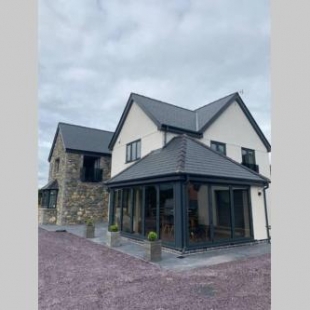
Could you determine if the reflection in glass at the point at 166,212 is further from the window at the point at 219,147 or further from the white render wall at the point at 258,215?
the window at the point at 219,147

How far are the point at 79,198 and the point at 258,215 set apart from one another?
13.5m

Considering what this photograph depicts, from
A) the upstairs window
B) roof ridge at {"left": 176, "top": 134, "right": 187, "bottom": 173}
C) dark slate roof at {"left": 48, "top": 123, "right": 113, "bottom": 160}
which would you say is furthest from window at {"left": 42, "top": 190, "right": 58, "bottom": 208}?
roof ridge at {"left": 176, "top": 134, "right": 187, "bottom": 173}

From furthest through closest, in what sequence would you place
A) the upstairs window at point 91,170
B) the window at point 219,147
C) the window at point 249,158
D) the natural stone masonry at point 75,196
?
the upstairs window at point 91,170 < the natural stone masonry at point 75,196 < the window at point 249,158 < the window at point 219,147

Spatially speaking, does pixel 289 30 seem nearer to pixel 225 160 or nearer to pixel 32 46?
pixel 32 46

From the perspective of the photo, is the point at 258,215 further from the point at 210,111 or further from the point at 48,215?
the point at 48,215

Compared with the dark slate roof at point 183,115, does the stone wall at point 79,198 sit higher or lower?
lower

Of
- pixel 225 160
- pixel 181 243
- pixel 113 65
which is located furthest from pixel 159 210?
pixel 113 65

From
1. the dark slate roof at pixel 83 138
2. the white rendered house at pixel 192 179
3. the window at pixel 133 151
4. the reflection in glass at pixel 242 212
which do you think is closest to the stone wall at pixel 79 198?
the dark slate roof at pixel 83 138

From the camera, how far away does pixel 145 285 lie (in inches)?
227

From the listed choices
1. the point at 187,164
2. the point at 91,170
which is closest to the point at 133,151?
the point at 187,164

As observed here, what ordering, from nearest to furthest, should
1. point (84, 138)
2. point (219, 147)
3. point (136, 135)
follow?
point (219, 147) < point (136, 135) < point (84, 138)

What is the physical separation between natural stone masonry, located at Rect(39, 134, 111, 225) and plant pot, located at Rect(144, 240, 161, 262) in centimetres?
1290

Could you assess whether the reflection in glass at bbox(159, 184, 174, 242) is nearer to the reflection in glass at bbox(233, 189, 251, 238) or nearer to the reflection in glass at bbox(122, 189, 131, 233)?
the reflection in glass at bbox(122, 189, 131, 233)

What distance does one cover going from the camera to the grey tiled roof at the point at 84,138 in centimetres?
2105
